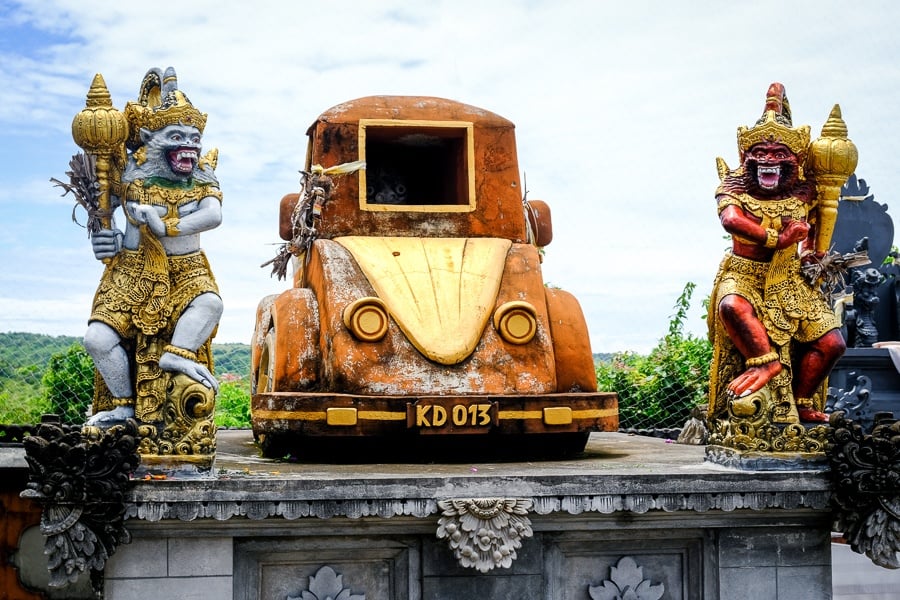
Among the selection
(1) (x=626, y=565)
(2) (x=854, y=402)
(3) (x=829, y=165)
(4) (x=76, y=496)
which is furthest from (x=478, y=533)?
(2) (x=854, y=402)

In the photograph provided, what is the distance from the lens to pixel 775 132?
7.61 meters

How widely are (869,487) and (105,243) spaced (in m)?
4.81

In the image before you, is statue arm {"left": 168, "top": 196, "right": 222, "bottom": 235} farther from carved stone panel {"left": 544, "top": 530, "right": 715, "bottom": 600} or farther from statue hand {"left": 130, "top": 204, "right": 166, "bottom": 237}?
carved stone panel {"left": 544, "top": 530, "right": 715, "bottom": 600}

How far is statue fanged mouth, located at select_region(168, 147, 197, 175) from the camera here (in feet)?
23.2

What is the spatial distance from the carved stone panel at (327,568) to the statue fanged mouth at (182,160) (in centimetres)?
225

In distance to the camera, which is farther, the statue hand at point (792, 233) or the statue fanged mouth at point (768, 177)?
the statue fanged mouth at point (768, 177)

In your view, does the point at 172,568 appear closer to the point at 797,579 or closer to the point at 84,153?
the point at 84,153

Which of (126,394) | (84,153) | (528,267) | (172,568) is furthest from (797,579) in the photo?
(84,153)

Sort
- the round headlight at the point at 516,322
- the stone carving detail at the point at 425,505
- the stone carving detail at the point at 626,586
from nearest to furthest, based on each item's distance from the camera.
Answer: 1. the stone carving detail at the point at 425,505
2. the stone carving detail at the point at 626,586
3. the round headlight at the point at 516,322

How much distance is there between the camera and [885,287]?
48.8 feet

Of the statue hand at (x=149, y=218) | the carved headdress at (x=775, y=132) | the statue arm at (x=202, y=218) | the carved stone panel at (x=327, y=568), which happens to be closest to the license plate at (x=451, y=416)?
the carved stone panel at (x=327, y=568)

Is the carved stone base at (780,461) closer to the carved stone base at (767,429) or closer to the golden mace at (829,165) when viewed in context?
the carved stone base at (767,429)

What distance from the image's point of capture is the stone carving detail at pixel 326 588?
6789 mm

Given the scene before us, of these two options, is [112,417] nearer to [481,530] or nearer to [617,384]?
[481,530]
